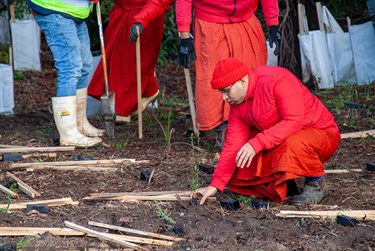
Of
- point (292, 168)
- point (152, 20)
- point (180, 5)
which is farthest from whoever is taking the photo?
point (152, 20)

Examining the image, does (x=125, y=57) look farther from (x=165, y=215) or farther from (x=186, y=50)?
(x=165, y=215)

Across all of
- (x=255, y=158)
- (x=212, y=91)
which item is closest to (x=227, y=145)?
(x=255, y=158)

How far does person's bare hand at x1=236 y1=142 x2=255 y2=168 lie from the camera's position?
472 centimetres

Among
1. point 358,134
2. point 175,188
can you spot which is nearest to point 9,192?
point 175,188

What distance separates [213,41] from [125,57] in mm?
1508

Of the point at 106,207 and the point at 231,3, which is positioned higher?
the point at 231,3

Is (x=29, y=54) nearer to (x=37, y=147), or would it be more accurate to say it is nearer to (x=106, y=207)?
(x=37, y=147)

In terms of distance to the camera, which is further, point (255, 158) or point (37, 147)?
point (37, 147)

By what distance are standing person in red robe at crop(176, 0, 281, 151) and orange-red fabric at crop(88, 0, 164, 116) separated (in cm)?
113

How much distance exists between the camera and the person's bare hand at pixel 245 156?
4.72m

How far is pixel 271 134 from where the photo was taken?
4.78 m

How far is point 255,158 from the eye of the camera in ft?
16.5

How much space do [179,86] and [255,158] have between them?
515cm

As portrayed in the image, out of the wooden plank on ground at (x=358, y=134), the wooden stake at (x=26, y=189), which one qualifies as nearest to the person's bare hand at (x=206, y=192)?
the wooden stake at (x=26, y=189)
